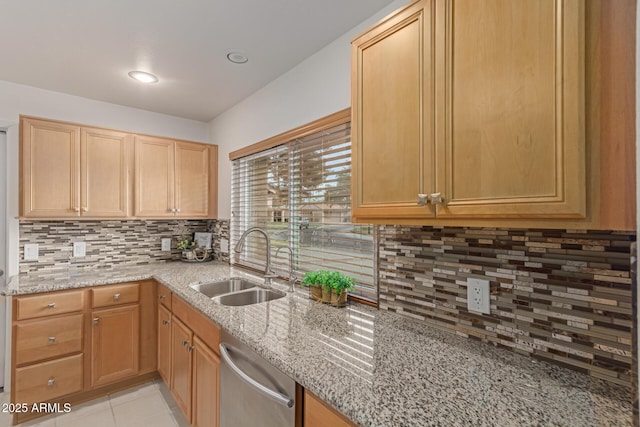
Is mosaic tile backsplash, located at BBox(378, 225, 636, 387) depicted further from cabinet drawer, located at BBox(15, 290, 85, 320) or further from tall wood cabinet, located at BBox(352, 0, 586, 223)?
cabinet drawer, located at BBox(15, 290, 85, 320)

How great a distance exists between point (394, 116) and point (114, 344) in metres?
2.61

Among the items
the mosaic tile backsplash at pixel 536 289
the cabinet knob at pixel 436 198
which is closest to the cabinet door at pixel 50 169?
the mosaic tile backsplash at pixel 536 289

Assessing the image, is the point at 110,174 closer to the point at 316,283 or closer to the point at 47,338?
the point at 47,338

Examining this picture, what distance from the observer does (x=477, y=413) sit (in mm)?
758

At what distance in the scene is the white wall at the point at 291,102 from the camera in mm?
1773

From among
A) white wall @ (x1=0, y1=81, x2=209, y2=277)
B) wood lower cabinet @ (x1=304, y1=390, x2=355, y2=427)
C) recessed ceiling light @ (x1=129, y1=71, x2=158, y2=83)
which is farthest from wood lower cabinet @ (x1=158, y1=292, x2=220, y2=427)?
recessed ceiling light @ (x1=129, y1=71, x2=158, y2=83)

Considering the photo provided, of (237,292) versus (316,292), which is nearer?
(316,292)

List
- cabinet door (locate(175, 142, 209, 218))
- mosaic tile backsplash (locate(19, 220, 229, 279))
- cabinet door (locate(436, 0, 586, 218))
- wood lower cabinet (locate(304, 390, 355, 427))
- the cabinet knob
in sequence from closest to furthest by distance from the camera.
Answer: cabinet door (locate(436, 0, 586, 218)) < wood lower cabinet (locate(304, 390, 355, 427)) < the cabinet knob < mosaic tile backsplash (locate(19, 220, 229, 279)) < cabinet door (locate(175, 142, 209, 218))

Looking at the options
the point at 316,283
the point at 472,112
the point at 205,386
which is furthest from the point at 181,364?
the point at 472,112

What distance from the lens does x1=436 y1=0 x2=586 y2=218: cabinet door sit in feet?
2.37

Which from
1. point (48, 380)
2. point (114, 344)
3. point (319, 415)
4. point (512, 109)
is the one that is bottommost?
point (48, 380)

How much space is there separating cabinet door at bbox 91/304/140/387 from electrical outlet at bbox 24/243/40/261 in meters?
0.79

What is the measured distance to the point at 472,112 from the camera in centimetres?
92

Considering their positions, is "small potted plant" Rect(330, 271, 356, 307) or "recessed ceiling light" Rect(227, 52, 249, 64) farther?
"recessed ceiling light" Rect(227, 52, 249, 64)
